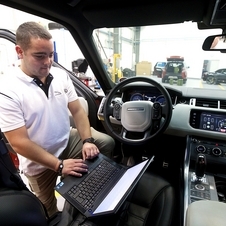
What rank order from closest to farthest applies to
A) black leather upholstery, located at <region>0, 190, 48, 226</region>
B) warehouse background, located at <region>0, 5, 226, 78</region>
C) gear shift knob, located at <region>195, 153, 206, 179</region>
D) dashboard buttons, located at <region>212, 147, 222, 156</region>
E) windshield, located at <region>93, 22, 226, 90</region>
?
black leather upholstery, located at <region>0, 190, 48, 226</region>, gear shift knob, located at <region>195, 153, 206, 179</region>, dashboard buttons, located at <region>212, 147, 222, 156</region>, windshield, located at <region>93, 22, 226, 90</region>, warehouse background, located at <region>0, 5, 226, 78</region>

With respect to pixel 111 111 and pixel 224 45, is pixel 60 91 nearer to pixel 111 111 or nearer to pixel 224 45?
pixel 111 111

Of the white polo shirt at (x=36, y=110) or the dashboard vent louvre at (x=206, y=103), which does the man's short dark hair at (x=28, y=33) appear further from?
the dashboard vent louvre at (x=206, y=103)

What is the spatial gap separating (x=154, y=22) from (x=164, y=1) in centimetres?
25

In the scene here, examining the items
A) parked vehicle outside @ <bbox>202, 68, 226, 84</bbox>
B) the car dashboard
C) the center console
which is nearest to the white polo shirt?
the car dashboard

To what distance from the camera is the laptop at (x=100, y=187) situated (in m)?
0.85

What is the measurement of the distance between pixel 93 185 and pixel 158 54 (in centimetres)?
422

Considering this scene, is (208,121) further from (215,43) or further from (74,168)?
(74,168)

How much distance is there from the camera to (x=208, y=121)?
1354 mm

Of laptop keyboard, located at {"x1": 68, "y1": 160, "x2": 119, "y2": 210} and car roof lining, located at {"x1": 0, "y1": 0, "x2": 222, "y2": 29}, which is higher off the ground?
car roof lining, located at {"x1": 0, "y1": 0, "x2": 222, "y2": 29}

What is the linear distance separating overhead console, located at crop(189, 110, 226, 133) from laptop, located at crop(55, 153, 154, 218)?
0.60 m

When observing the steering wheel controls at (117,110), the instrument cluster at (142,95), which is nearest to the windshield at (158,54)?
the instrument cluster at (142,95)

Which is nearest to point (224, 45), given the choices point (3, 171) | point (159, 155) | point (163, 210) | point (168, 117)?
point (168, 117)

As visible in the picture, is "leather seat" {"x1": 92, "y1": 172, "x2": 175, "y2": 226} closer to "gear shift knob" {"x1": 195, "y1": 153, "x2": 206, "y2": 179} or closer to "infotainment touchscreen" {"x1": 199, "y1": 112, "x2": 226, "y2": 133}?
"gear shift knob" {"x1": 195, "y1": 153, "x2": 206, "y2": 179}

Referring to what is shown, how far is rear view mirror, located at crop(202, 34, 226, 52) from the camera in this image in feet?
3.86
